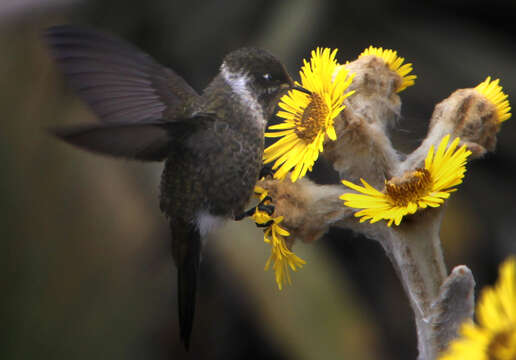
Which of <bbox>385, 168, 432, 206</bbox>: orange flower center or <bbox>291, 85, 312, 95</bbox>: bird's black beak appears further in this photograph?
<bbox>291, 85, 312, 95</bbox>: bird's black beak

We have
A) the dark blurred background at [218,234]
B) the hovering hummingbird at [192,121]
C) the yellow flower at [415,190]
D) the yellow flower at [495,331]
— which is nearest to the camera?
the yellow flower at [495,331]

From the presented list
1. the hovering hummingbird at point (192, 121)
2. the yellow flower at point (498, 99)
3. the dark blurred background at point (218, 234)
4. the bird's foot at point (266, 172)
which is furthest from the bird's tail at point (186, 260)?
the dark blurred background at point (218, 234)

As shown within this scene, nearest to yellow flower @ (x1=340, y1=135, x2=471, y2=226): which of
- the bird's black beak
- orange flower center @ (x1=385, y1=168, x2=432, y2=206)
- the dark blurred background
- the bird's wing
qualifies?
orange flower center @ (x1=385, y1=168, x2=432, y2=206)

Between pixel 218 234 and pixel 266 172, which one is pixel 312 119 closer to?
pixel 266 172

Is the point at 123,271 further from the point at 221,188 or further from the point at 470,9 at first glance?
the point at 470,9

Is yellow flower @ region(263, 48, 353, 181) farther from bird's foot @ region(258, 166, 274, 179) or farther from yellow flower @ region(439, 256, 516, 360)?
yellow flower @ region(439, 256, 516, 360)

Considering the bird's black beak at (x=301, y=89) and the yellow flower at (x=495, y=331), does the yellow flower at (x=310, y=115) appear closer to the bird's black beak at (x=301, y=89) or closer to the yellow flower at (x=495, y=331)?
the bird's black beak at (x=301, y=89)

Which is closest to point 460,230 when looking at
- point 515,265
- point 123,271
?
point 123,271
